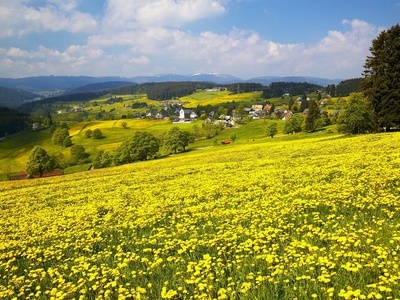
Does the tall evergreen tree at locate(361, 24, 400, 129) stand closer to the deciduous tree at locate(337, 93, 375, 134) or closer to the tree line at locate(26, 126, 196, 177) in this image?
the deciduous tree at locate(337, 93, 375, 134)

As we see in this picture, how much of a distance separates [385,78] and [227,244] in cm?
5930

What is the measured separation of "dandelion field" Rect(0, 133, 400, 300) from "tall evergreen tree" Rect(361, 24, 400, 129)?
140 ft

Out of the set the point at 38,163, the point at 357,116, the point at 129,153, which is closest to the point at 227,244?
the point at 357,116

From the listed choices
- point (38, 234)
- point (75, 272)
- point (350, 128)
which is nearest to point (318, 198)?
point (75, 272)

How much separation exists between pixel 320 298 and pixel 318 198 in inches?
336

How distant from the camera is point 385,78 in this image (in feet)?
194

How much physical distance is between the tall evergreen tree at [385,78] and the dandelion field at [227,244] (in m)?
42.7

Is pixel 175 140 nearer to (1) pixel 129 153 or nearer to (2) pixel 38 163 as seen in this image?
(1) pixel 129 153

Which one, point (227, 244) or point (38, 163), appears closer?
point (227, 244)

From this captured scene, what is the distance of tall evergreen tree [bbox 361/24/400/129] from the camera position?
5803cm

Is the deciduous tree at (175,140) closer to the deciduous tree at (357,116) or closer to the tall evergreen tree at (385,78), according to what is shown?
the deciduous tree at (357,116)

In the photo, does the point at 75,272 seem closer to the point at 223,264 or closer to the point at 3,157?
the point at 223,264

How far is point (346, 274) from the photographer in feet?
26.2

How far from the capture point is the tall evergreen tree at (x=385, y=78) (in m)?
58.0
